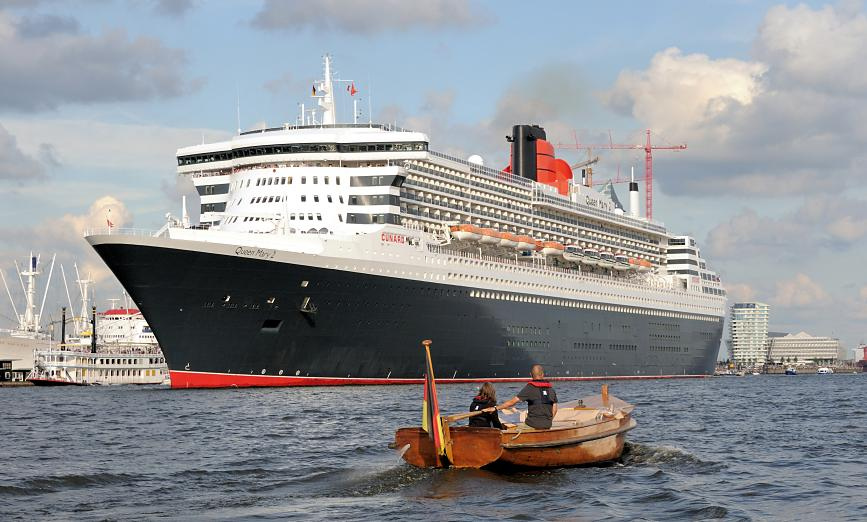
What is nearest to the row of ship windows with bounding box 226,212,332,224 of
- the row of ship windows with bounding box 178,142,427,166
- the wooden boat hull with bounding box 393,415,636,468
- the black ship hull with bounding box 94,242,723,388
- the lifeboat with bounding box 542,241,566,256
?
the row of ship windows with bounding box 178,142,427,166

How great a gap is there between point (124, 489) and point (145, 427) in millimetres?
12604

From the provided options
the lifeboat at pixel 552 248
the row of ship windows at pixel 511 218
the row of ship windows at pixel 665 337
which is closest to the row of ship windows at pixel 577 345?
the row of ship windows at pixel 665 337

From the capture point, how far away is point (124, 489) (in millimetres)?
19734

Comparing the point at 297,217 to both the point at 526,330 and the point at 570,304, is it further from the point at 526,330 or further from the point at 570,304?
the point at 570,304

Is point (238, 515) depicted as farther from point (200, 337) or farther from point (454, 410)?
point (200, 337)

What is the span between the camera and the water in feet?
58.9

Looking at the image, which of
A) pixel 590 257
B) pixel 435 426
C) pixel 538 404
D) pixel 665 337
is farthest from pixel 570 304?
pixel 435 426

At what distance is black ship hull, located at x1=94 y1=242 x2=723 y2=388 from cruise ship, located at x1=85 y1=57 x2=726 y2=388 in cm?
7

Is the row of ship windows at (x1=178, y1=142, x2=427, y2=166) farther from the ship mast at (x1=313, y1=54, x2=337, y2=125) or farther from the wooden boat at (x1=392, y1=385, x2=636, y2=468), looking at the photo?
the wooden boat at (x1=392, y1=385, x2=636, y2=468)

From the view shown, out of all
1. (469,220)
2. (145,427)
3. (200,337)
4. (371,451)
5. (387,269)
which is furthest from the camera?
(469,220)

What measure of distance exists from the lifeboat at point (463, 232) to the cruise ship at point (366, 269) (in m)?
0.08

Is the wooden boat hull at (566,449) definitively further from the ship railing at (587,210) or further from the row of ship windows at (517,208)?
the ship railing at (587,210)

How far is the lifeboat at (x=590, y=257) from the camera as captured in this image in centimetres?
7581

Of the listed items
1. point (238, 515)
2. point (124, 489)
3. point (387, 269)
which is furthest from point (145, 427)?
point (387, 269)
